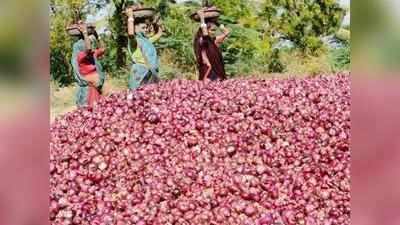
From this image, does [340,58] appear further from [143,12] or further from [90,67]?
[90,67]

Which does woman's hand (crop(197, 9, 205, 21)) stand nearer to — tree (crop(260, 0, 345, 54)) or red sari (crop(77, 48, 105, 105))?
tree (crop(260, 0, 345, 54))

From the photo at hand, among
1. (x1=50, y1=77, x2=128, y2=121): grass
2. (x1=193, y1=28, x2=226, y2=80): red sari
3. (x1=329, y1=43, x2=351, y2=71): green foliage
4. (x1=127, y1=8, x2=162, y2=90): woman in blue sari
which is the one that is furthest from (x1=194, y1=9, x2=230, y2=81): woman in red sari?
(x1=329, y1=43, x2=351, y2=71): green foliage

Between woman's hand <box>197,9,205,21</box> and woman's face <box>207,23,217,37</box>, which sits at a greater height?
woman's hand <box>197,9,205,21</box>

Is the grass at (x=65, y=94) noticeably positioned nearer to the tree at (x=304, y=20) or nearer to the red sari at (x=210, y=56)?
the red sari at (x=210, y=56)

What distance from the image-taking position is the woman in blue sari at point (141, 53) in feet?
7.75

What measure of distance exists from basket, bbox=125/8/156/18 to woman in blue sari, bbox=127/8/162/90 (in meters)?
0.01

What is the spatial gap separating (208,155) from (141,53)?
479 mm

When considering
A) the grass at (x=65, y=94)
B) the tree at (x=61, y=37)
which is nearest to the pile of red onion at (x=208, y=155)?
the grass at (x=65, y=94)

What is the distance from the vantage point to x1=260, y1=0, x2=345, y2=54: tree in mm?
2387

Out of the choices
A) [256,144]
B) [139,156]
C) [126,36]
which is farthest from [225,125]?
[126,36]

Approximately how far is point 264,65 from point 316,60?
21 cm

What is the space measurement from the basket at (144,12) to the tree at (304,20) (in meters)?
0.43
